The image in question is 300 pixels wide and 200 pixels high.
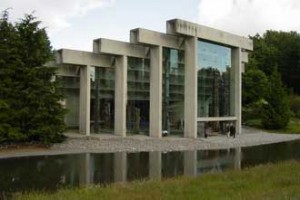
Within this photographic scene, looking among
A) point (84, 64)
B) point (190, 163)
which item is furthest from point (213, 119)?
point (190, 163)

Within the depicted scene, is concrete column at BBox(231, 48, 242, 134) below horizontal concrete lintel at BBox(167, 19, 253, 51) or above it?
below

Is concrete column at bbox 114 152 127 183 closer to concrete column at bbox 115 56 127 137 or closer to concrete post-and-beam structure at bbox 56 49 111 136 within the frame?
concrete column at bbox 115 56 127 137

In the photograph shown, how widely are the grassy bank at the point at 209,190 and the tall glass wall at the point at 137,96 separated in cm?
3005

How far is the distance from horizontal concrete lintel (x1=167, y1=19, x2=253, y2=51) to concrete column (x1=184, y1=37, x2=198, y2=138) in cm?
110

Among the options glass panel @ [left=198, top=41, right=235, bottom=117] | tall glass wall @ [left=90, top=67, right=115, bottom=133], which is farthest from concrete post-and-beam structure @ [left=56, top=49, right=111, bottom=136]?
glass panel @ [left=198, top=41, right=235, bottom=117]

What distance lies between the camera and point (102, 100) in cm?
4862

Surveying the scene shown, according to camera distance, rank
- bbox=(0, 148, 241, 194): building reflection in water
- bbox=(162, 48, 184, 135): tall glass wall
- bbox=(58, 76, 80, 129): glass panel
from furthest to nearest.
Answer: bbox=(58, 76, 80, 129): glass panel → bbox=(162, 48, 184, 135): tall glass wall → bbox=(0, 148, 241, 194): building reflection in water

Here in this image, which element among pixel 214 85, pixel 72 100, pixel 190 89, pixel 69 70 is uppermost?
pixel 69 70

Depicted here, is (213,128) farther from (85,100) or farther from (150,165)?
(150,165)

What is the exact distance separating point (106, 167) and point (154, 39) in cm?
2101

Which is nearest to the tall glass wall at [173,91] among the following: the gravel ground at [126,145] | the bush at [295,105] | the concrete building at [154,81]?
the concrete building at [154,81]

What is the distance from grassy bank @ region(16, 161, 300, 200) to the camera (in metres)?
12.4

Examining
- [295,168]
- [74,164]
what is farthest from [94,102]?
[295,168]

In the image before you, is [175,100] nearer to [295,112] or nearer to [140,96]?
[140,96]
